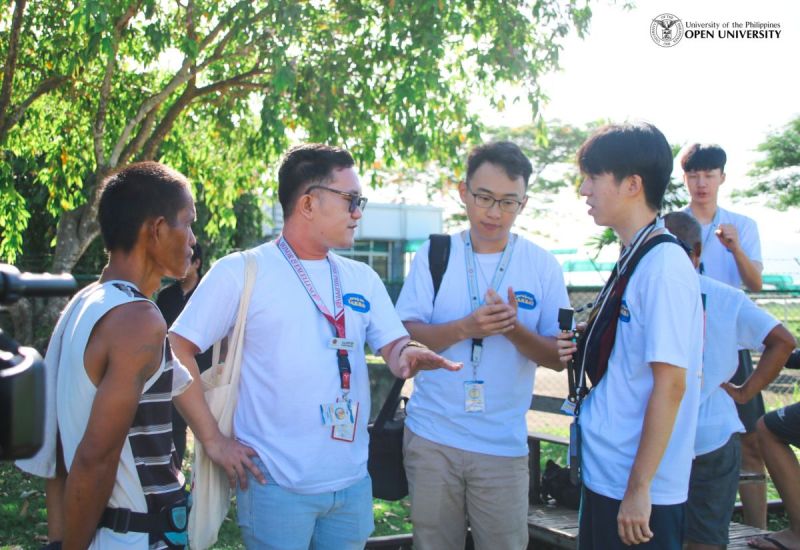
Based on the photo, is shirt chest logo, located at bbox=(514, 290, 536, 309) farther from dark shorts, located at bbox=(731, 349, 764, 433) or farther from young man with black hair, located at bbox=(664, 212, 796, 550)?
dark shorts, located at bbox=(731, 349, 764, 433)

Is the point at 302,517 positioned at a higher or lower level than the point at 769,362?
lower

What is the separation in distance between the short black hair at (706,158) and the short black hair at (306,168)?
8.73 ft

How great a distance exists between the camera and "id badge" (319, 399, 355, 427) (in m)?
3.01

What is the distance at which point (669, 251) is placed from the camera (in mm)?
2740

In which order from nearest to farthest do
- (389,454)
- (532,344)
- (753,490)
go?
(532,344) → (389,454) → (753,490)

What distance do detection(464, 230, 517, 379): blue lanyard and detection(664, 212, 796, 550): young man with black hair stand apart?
97 cm

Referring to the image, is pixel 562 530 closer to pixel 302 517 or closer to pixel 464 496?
pixel 464 496

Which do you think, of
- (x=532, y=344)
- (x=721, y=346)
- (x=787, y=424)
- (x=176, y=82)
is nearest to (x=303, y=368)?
(x=532, y=344)

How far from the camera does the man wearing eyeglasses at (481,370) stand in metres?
3.53

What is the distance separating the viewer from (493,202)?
364 centimetres

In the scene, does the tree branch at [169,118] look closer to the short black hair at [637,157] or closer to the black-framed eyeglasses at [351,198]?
the black-framed eyeglasses at [351,198]

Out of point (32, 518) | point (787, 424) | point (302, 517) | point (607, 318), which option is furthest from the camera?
point (32, 518)

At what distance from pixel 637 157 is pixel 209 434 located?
1.86 metres

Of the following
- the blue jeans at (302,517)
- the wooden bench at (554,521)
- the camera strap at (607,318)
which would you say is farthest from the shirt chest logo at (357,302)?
the wooden bench at (554,521)
